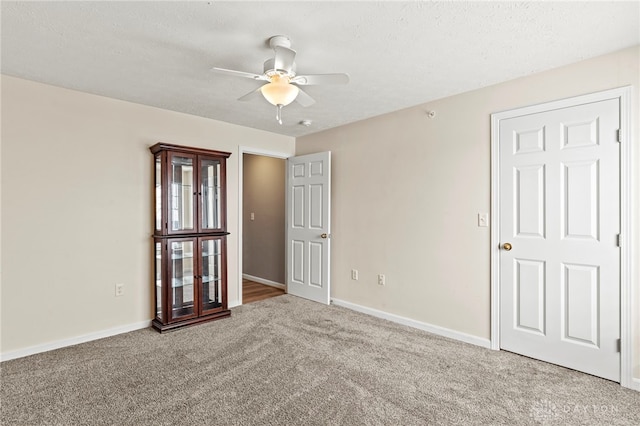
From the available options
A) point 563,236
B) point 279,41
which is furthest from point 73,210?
point 563,236

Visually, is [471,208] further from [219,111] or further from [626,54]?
Answer: [219,111]

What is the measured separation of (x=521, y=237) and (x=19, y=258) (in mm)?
4349

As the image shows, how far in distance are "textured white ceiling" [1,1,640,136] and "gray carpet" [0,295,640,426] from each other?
93.6 inches

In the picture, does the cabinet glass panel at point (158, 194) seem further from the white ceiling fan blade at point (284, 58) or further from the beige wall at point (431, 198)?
the beige wall at point (431, 198)

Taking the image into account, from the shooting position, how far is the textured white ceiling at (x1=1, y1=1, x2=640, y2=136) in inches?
72.1

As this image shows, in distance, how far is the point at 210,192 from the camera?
3736mm

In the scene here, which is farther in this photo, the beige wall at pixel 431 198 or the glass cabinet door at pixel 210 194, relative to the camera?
the glass cabinet door at pixel 210 194

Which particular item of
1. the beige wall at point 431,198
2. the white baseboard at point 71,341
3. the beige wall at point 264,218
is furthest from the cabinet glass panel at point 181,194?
the beige wall at point 264,218

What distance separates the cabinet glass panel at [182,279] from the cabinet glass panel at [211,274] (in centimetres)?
15

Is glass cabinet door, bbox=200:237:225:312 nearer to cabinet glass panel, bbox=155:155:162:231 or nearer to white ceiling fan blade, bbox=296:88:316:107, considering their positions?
cabinet glass panel, bbox=155:155:162:231

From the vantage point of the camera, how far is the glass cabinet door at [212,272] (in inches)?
144

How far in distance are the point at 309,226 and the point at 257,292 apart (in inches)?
54.6

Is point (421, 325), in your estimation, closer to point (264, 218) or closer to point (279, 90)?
point (279, 90)

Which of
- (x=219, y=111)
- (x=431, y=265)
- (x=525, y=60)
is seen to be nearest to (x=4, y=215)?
(x=219, y=111)
